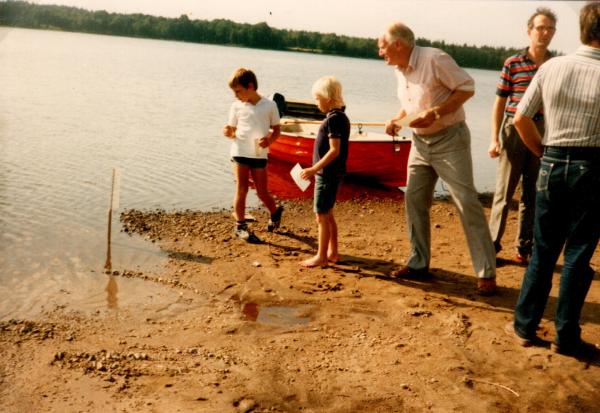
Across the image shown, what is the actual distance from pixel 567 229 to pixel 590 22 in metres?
1.34

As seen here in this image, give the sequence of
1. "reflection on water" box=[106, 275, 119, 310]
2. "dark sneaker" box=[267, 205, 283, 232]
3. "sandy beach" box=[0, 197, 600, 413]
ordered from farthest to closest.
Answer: "dark sneaker" box=[267, 205, 283, 232] < "reflection on water" box=[106, 275, 119, 310] < "sandy beach" box=[0, 197, 600, 413]

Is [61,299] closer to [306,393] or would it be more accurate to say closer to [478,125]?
[306,393]

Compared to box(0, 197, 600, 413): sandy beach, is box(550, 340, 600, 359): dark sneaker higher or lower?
higher

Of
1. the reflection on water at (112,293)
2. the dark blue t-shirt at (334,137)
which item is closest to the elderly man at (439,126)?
the dark blue t-shirt at (334,137)

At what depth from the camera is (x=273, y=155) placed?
562 inches

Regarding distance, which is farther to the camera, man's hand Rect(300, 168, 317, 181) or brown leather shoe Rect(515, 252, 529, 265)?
brown leather shoe Rect(515, 252, 529, 265)

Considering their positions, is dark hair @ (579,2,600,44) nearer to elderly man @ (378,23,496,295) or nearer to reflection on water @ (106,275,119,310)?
elderly man @ (378,23,496,295)

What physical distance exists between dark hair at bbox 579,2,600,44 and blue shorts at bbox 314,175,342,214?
2694 millimetres

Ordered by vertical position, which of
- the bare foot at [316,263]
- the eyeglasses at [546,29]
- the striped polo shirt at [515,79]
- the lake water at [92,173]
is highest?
the eyeglasses at [546,29]

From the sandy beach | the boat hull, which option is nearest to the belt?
the sandy beach

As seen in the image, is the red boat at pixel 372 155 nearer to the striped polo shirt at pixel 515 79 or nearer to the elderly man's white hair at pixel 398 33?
the striped polo shirt at pixel 515 79

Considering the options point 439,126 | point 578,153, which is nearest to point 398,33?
point 439,126

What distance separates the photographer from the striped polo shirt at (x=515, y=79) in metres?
5.72

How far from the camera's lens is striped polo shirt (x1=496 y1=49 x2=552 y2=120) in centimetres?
572
